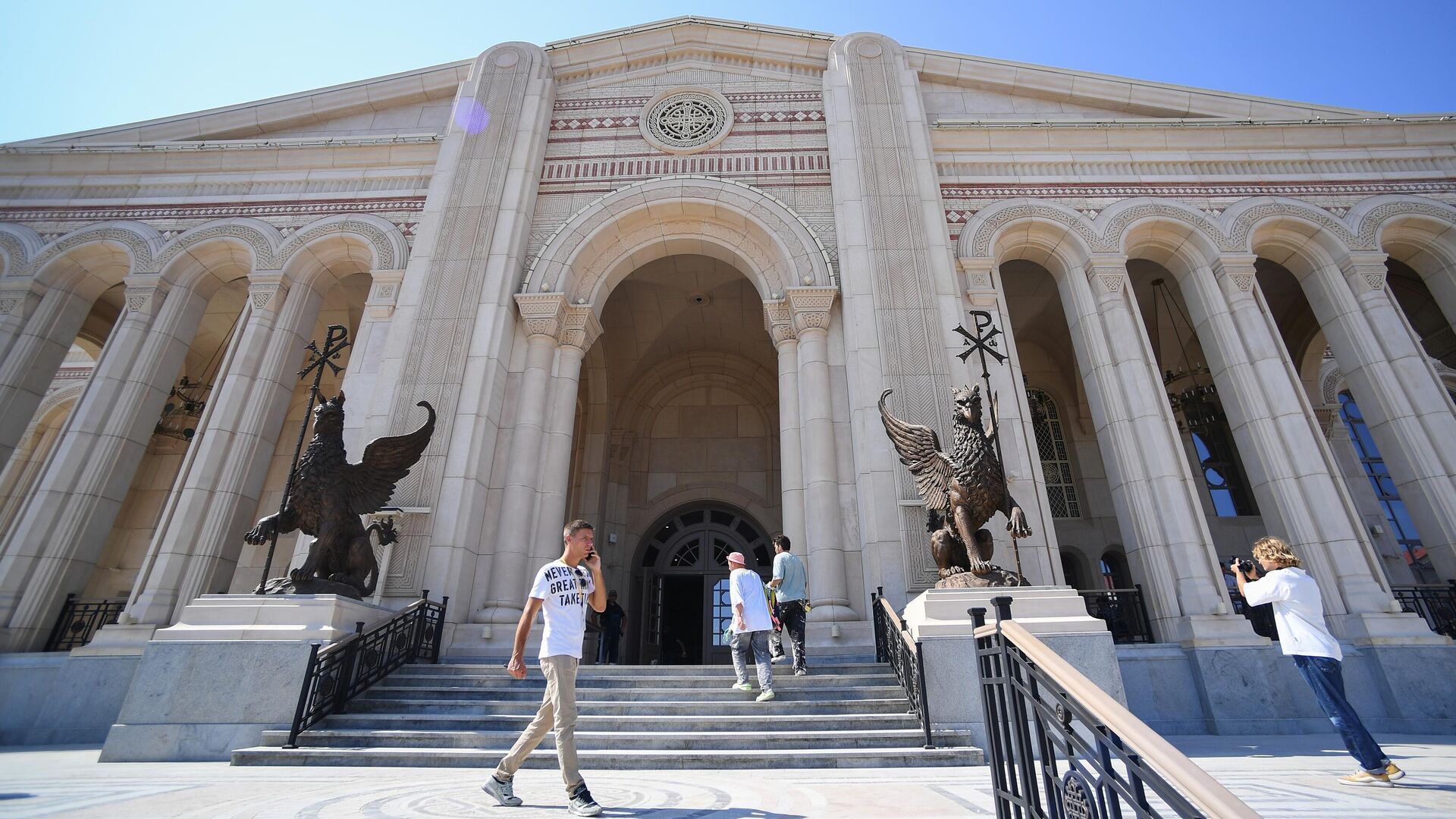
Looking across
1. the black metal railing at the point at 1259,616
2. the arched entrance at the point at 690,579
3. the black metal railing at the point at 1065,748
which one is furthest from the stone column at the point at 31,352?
the black metal railing at the point at 1259,616

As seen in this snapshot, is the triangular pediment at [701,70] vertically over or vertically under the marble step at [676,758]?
over

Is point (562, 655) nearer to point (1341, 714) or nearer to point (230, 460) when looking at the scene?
point (1341, 714)

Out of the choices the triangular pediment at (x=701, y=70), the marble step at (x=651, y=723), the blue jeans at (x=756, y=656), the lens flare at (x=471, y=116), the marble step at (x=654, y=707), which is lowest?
the marble step at (x=651, y=723)

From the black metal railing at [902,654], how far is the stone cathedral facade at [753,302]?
25.4 inches

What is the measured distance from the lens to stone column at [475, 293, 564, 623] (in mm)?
9141

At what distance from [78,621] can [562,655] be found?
10.3m

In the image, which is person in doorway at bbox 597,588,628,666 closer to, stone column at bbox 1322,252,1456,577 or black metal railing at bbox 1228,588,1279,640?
black metal railing at bbox 1228,588,1279,640

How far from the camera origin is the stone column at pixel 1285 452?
8711mm

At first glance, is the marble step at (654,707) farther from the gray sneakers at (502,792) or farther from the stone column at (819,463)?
the gray sneakers at (502,792)

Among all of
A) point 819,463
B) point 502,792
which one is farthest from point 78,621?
point 819,463

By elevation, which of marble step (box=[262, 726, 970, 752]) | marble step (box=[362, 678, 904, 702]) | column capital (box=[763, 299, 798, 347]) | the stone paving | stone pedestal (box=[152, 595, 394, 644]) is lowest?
the stone paving

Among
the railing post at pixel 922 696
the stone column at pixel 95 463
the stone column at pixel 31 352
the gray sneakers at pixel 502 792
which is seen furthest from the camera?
the stone column at pixel 31 352

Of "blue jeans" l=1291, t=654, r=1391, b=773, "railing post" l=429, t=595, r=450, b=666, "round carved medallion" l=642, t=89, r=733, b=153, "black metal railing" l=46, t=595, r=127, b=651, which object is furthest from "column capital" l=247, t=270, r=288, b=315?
"blue jeans" l=1291, t=654, r=1391, b=773

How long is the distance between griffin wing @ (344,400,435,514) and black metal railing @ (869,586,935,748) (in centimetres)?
572
